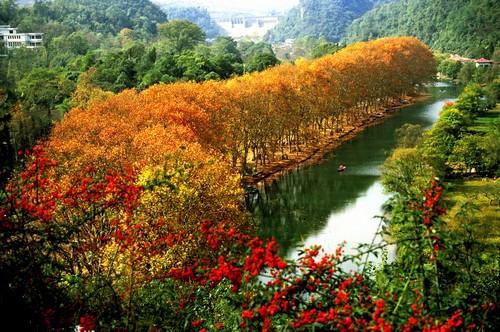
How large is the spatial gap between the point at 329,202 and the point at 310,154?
14.5 metres

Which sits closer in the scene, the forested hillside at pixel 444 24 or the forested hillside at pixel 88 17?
the forested hillside at pixel 88 17

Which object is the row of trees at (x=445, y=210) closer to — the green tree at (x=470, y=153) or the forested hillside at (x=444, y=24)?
the green tree at (x=470, y=153)

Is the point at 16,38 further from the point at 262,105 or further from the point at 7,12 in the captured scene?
the point at 262,105

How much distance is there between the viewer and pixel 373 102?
79.1 metres

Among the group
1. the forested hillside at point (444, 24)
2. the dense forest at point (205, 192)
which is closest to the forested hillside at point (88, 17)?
the dense forest at point (205, 192)

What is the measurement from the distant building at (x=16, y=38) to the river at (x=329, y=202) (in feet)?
208

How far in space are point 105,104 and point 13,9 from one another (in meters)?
81.1

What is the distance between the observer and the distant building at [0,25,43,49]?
320 feet

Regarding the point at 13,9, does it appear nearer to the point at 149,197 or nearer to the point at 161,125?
the point at 161,125

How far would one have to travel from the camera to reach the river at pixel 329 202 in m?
32.2

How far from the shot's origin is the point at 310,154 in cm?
5334

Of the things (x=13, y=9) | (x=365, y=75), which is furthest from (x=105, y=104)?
(x=13, y=9)

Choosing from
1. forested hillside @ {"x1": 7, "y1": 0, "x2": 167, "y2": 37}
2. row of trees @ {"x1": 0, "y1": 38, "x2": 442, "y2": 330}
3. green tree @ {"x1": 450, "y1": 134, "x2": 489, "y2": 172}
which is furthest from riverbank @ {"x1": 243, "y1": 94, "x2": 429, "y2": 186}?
forested hillside @ {"x1": 7, "y1": 0, "x2": 167, "y2": 37}

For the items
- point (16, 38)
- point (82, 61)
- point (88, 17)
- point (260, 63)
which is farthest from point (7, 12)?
point (260, 63)
